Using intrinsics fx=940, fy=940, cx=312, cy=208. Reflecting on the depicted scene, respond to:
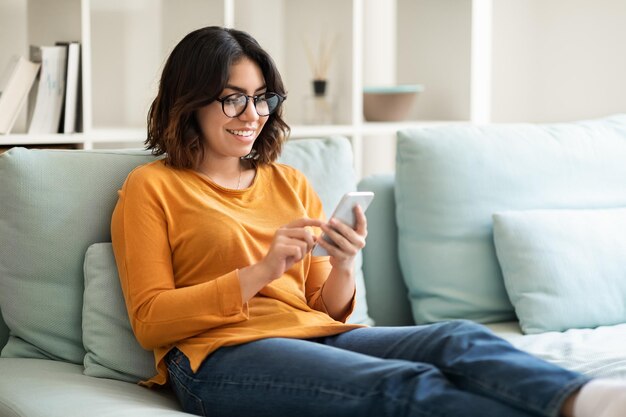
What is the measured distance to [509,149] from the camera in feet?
7.75

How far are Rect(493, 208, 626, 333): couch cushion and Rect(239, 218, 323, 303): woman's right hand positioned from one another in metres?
0.72

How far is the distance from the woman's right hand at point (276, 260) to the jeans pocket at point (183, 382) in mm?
166

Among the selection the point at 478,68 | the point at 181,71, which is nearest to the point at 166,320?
the point at 181,71

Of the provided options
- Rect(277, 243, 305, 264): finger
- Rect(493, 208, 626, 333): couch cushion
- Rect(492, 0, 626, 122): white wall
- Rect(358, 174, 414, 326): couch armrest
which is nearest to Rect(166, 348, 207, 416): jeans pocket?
Rect(277, 243, 305, 264): finger

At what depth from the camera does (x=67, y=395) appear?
1668mm

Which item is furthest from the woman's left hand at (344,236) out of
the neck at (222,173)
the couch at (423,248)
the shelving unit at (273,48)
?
the shelving unit at (273,48)

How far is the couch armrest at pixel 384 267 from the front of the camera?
2.36m

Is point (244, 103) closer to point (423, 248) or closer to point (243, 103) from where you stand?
point (243, 103)

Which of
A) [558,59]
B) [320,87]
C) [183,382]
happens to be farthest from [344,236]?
[558,59]

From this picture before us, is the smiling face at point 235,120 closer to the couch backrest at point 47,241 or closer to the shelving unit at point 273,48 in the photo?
the couch backrest at point 47,241

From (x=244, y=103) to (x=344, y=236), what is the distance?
0.35 metres

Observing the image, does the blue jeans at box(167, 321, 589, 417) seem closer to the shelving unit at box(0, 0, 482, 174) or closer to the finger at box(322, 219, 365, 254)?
the finger at box(322, 219, 365, 254)

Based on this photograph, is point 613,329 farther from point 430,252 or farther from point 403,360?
point 403,360

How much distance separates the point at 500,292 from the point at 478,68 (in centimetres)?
140
